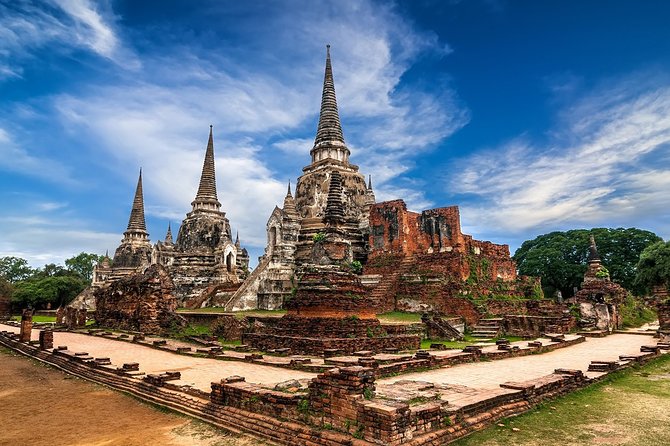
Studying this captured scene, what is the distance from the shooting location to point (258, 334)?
16.8m

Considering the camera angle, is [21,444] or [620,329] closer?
[21,444]

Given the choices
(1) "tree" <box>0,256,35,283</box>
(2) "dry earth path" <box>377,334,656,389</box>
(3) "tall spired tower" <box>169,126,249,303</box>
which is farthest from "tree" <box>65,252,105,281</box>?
(2) "dry earth path" <box>377,334,656,389</box>

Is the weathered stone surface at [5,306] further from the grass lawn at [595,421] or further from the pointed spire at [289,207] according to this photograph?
the grass lawn at [595,421]

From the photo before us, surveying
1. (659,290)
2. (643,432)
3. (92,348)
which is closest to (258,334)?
(92,348)

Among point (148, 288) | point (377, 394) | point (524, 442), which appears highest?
point (148, 288)

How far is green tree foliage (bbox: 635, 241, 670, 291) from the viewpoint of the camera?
4131 cm

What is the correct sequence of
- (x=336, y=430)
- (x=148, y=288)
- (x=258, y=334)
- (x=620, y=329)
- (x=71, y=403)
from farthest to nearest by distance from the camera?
(x=620, y=329) < (x=148, y=288) < (x=258, y=334) < (x=71, y=403) < (x=336, y=430)

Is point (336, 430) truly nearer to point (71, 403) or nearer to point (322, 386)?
point (322, 386)

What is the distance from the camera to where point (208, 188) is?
4681 centimetres

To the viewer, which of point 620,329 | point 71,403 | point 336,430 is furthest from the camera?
point 620,329

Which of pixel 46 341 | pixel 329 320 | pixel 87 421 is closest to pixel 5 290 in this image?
pixel 46 341

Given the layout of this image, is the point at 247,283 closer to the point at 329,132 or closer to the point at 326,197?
the point at 326,197

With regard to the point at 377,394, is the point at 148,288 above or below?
above

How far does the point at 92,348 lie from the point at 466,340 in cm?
1505
